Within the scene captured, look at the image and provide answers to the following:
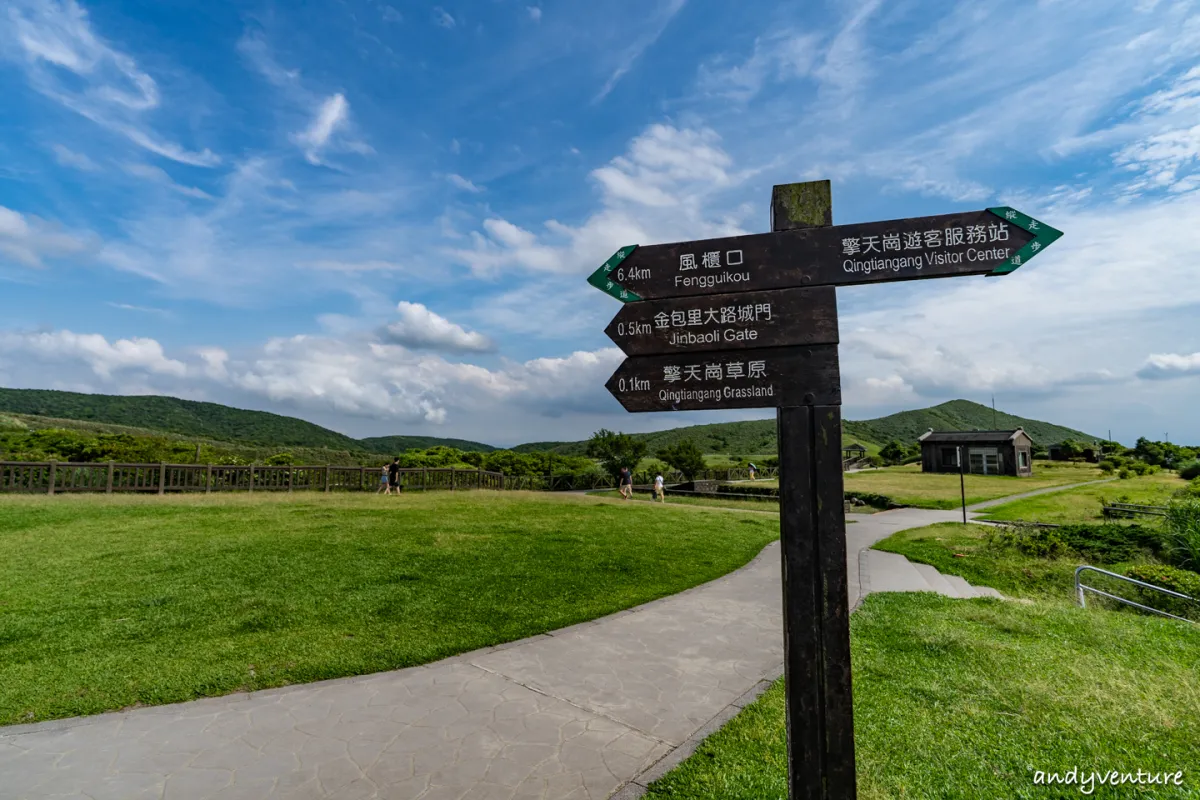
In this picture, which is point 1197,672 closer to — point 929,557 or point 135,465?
point 929,557

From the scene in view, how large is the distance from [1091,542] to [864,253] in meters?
13.0

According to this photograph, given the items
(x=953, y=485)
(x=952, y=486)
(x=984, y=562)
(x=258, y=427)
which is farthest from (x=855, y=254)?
(x=258, y=427)

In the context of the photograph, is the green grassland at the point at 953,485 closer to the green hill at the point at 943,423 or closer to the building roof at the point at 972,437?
the building roof at the point at 972,437

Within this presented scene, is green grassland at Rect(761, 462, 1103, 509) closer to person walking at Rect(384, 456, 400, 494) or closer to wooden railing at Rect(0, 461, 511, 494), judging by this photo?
wooden railing at Rect(0, 461, 511, 494)

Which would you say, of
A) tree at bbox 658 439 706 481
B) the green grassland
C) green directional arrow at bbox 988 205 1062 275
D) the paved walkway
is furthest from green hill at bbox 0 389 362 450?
green directional arrow at bbox 988 205 1062 275

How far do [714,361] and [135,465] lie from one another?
834 inches

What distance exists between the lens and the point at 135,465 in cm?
1755

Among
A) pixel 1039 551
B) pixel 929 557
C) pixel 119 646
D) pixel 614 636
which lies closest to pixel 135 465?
pixel 119 646

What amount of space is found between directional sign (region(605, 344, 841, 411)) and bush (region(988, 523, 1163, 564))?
1192 cm

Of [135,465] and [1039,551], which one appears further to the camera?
[135,465]

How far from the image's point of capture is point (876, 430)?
122 meters

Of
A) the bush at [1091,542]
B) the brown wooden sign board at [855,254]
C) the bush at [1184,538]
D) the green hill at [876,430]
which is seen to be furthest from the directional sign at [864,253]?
the green hill at [876,430]

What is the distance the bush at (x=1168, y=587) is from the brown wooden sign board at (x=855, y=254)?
8510 millimetres

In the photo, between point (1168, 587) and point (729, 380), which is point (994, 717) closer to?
point (729, 380)
